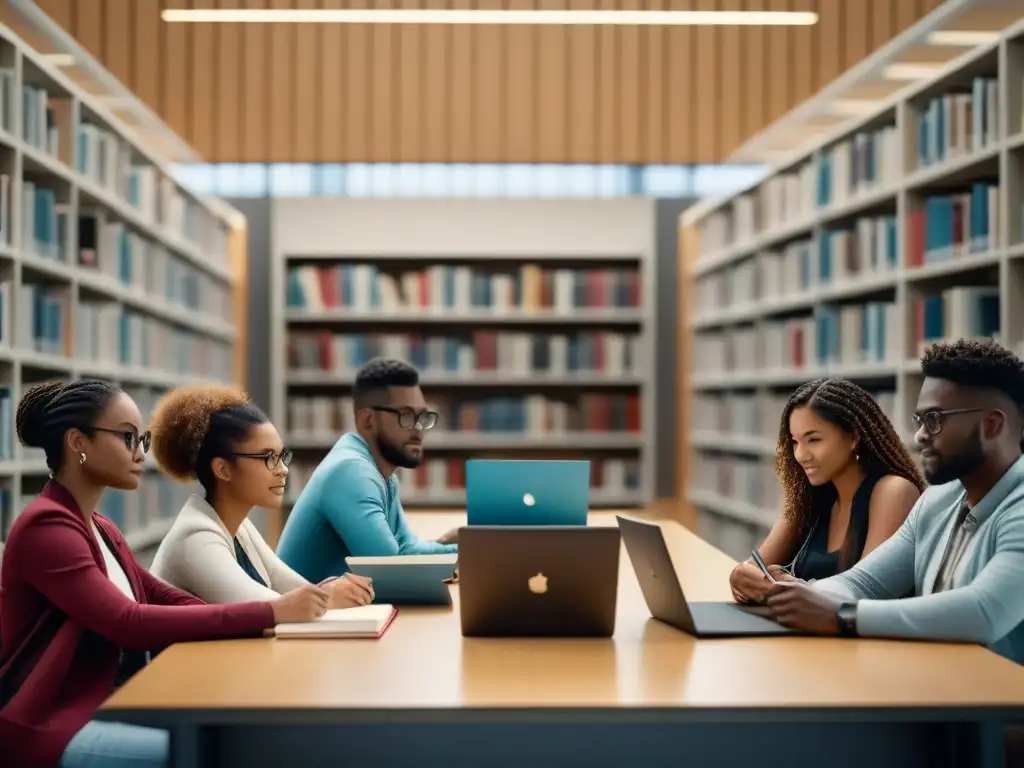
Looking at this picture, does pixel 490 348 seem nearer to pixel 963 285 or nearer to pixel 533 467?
pixel 963 285

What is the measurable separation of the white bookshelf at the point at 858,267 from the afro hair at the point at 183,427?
2.59 meters

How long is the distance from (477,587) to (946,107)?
3.09 metres

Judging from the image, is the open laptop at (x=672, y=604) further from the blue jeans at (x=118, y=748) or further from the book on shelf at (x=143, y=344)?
the book on shelf at (x=143, y=344)

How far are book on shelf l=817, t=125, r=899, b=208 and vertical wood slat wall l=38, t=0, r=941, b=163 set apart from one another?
46.6 inches

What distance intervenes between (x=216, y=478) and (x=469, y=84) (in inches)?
193

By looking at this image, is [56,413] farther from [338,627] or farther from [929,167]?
[929,167]

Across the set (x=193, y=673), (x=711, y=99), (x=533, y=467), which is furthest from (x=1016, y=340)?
(x=711, y=99)

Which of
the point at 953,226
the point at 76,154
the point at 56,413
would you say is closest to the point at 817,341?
the point at 953,226

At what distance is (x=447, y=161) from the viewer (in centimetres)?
709

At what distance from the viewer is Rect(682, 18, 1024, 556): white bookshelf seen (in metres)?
3.85

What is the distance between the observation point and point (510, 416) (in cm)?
731

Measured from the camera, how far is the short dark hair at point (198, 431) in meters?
2.12

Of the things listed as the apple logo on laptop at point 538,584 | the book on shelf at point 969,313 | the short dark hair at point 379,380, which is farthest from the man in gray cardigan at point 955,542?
the book on shelf at point 969,313

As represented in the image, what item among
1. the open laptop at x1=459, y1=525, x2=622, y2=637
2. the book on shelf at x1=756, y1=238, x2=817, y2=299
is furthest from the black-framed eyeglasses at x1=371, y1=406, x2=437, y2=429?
the book on shelf at x1=756, y1=238, x2=817, y2=299
